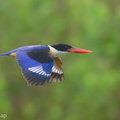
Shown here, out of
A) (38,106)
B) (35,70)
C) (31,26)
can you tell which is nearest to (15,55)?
(35,70)

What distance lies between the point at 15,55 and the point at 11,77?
550 cm

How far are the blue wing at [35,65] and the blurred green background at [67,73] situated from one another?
4.82 m

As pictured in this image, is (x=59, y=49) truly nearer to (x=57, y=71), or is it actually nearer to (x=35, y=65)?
(x=57, y=71)

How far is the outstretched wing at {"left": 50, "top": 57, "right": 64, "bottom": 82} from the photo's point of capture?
28.4 ft

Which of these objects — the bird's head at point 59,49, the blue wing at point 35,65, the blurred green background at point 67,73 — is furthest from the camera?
the blurred green background at point 67,73

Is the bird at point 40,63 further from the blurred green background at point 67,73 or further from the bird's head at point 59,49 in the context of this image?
the blurred green background at point 67,73

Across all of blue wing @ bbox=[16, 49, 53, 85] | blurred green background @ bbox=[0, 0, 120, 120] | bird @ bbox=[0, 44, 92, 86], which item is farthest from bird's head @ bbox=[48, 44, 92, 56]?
blurred green background @ bbox=[0, 0, 120, 120]

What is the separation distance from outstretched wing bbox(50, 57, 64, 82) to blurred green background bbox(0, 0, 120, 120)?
4.45 meters

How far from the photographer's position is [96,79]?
13.8 metres

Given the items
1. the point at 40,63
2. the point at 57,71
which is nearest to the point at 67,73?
the point at 57,71

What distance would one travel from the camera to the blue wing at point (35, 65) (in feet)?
25.9

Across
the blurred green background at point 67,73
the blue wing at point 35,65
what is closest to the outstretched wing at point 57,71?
the blue wing at point 35,65

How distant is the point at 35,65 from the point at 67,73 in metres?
6.18

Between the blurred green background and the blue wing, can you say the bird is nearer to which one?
the blue wing
